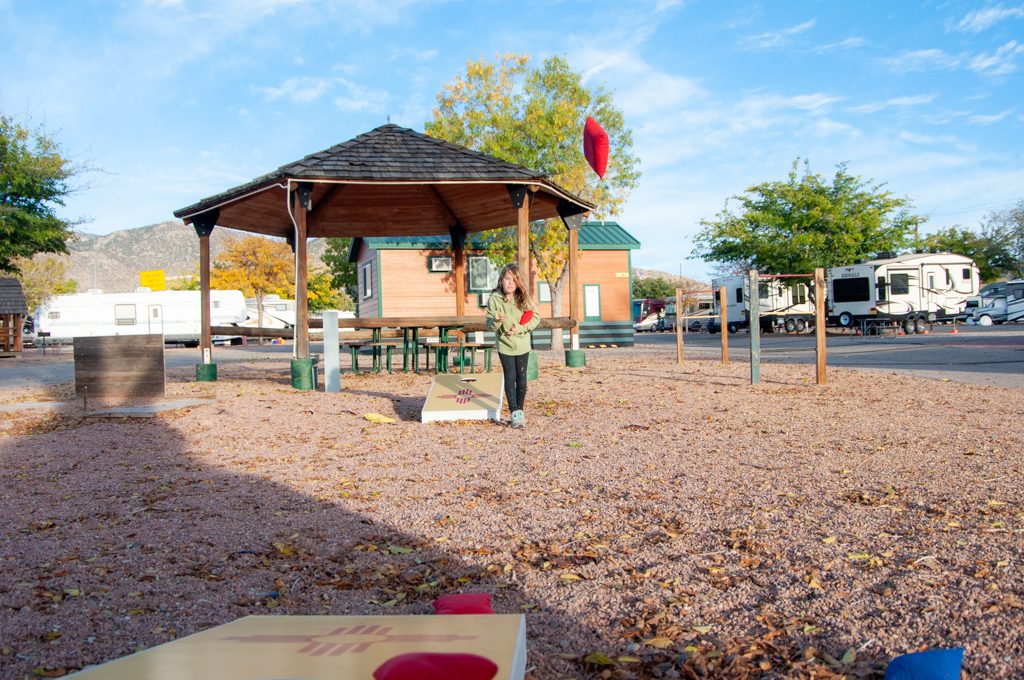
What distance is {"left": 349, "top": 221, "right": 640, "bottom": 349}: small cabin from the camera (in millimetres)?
27188

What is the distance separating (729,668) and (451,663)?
1.00 metres

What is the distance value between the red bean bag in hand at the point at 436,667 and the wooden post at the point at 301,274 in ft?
33.0

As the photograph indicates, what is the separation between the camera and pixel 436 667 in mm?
2018

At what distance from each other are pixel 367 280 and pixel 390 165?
18.0 meters

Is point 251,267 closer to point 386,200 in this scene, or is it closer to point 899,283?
point 899,283

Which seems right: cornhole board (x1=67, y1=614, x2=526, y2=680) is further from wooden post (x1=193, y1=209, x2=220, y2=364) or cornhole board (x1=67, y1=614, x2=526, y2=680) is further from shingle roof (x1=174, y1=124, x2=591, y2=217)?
wooden post (x1=193, y1=209, x2=220, y2=364)

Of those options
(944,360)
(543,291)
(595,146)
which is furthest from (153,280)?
(944,360)

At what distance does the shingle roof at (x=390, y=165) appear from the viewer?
11461 mm

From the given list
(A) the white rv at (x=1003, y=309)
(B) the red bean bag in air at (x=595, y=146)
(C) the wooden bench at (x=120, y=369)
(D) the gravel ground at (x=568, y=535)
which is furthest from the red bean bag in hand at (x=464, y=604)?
(A) the white rv at (x=1003, y=309)

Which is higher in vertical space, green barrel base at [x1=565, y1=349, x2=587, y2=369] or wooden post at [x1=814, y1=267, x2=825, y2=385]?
wooden post at [x1=814, y1=267, x2=825, y2=385]

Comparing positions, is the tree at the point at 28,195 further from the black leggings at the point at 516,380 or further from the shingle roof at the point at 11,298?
the black leggings at the point at 516,380

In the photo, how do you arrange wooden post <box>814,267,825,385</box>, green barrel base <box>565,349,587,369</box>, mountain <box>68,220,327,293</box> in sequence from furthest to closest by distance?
mountain <box>68,220,327,293</box>
green barrel base <box>565,349,587,369</box>
wooden post <box>814,267,825,385</box>

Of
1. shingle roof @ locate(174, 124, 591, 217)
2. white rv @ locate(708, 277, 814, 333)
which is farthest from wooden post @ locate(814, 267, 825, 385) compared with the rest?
white rv @ locate(708, 277, 814, 333)

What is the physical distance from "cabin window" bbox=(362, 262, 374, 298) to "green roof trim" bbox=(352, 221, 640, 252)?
94 centimetres
